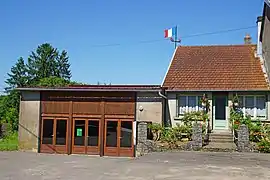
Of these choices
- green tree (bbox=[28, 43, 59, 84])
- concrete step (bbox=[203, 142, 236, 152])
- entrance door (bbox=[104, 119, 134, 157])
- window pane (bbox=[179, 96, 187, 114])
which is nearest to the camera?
concrete step (bbox=[203, 142, 236, 152])

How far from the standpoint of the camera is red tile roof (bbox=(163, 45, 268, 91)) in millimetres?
23797

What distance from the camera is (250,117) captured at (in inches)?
888

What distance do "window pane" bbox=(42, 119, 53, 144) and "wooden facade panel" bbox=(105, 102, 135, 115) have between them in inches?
153

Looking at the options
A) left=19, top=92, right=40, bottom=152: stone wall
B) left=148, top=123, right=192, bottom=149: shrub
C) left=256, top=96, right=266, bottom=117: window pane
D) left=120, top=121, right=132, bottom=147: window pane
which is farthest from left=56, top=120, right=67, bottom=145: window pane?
left=256, top=96, right=266, bottom=117: window pane

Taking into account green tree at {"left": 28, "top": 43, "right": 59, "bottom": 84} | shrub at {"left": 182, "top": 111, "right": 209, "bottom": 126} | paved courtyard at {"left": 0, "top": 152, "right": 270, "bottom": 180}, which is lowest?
paved courtyard at {"left": 0, "top": 152, "right": 270, "bottom": 180}

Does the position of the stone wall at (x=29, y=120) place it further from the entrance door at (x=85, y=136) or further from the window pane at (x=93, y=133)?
the window pane at (x=93, y=133)

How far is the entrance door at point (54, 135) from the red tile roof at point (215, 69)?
717 centimetres

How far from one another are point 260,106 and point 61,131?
12469mm

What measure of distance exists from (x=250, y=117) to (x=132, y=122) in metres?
7.01

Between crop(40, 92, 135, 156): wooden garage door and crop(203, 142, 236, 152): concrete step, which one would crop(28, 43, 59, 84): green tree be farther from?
crop(203, 142, 236, 152): concrete step

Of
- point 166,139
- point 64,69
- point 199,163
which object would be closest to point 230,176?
point 199,163

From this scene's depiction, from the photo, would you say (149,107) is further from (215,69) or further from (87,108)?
(215,69)

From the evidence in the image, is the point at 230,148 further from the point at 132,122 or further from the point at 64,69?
the point at 64,69

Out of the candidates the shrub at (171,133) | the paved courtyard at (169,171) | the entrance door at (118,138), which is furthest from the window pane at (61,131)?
the paved courtyard at (169,171)
